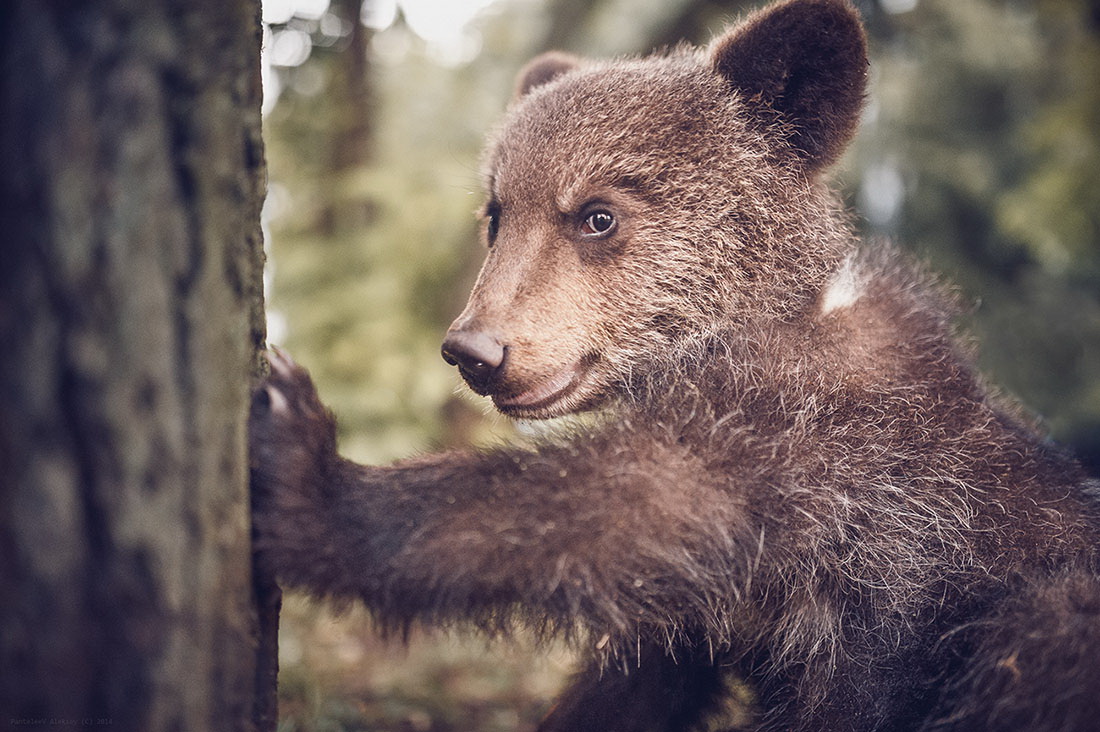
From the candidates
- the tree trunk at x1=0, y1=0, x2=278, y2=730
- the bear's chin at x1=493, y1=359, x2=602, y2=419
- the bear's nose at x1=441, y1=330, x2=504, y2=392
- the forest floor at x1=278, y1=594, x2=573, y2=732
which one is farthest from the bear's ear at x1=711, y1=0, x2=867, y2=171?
the forest floor at x1=278, y1=594, x2=573, y2=732

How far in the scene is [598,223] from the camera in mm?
3129

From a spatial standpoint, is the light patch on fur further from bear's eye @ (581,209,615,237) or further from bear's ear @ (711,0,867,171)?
bear's eye @ (581,209,615,237)

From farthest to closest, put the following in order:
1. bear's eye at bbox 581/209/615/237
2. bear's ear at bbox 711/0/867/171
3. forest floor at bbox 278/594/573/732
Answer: forest floor at bbox 278/594/573/732 → bear's eye at bbox 581/209/615/237 → bear's ear at bbox 711/0/867/171

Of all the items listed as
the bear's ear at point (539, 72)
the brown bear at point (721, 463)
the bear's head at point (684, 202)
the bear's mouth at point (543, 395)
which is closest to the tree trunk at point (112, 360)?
the brown bear at point (721, 463)

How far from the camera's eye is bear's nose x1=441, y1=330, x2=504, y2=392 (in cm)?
268

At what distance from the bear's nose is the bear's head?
25 centimetres

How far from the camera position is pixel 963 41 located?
9.46 meters

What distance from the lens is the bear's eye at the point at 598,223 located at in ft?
10.2

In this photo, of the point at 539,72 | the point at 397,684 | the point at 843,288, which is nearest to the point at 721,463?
the point at 843,288

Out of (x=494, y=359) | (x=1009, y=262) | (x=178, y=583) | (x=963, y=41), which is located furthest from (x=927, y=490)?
(x=1009, y=262)

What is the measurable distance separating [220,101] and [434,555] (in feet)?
4.02

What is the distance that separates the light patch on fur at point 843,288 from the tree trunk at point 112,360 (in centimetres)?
217

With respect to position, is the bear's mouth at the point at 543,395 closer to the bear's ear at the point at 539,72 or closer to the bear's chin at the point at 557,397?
the bear's chin at the point at 557,397

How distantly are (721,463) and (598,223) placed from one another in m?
1.10
